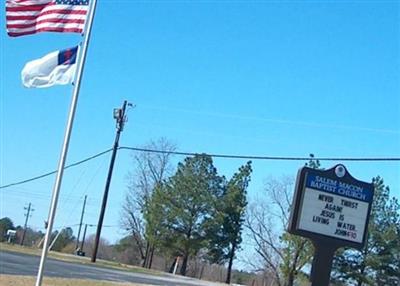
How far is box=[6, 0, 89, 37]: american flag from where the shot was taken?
12.3m

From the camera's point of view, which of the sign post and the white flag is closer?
the sign post

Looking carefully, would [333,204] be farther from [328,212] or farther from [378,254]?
[378,254]

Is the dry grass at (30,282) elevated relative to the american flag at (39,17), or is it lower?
lower

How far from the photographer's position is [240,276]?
62.4 meters

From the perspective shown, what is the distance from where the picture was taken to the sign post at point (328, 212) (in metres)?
12.1

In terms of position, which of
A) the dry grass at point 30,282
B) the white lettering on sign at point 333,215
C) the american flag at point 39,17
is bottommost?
the dry grass at point 30,282

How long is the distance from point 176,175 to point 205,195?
316 cm

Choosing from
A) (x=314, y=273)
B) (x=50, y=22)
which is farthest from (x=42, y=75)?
(x=314, y=273)

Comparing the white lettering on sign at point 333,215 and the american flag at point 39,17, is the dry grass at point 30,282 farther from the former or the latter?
the white lettering on sign at point 333,215

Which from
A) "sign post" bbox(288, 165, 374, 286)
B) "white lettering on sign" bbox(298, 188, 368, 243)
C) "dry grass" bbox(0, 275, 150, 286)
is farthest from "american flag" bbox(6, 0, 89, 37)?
"dry grass" bbox(0, 275, 150, 286)

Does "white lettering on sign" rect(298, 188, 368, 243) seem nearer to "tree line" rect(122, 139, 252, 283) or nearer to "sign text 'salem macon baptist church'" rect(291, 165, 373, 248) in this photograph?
"sign text 'salem macon baptist church'" rect(291, 165, 373, 248)

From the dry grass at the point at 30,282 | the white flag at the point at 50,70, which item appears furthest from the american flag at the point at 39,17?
the dry grass at the point at 30,282

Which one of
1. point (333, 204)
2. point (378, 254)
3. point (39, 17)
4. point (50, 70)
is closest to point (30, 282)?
point (50, 70)

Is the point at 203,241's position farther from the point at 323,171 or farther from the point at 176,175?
the point at 323,171
